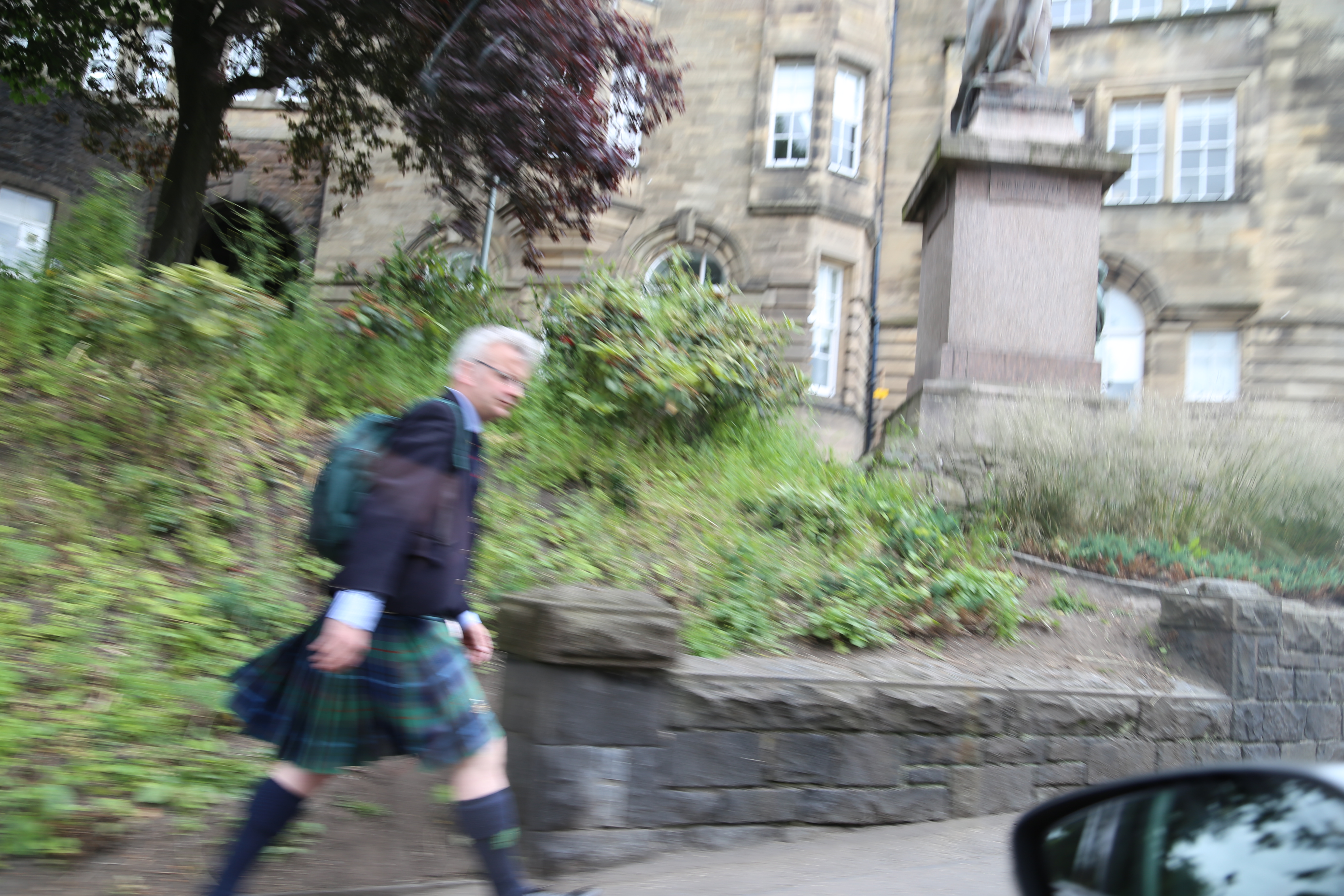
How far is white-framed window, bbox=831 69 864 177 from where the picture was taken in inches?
719

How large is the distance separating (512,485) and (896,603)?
2.54 metres

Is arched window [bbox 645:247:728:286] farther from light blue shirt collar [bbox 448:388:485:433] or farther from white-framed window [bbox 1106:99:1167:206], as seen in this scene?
light blue shirt collar [bbox 448:388:485:433]

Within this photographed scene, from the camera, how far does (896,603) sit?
5.30 meters

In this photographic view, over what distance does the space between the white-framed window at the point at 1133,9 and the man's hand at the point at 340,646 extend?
20.5 m

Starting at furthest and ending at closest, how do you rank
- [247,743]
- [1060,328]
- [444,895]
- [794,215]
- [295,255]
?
[794,215]
[295,255]
[1060,328]
[247,743]
[444,895]

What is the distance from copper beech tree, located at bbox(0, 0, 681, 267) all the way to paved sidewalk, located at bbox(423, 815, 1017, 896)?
22.3 feet

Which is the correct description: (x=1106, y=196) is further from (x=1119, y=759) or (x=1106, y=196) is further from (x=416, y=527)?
(x=416, y=527)

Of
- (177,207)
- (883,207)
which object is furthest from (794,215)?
(177,207)

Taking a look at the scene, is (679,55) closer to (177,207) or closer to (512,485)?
(177,207)

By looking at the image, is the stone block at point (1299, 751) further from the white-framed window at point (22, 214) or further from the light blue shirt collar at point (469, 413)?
the white-framed window at point (22, 214)

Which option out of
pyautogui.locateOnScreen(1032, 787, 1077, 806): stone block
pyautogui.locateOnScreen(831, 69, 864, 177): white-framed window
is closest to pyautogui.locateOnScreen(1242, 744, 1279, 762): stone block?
pyautogui.locateOnScreen(1032, 787, 1077, 806): stone block

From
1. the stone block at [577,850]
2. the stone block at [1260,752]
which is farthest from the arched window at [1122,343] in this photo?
the stone block at [577,850]

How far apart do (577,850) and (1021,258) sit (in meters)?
7.21

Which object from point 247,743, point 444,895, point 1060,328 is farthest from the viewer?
point 1060,328
